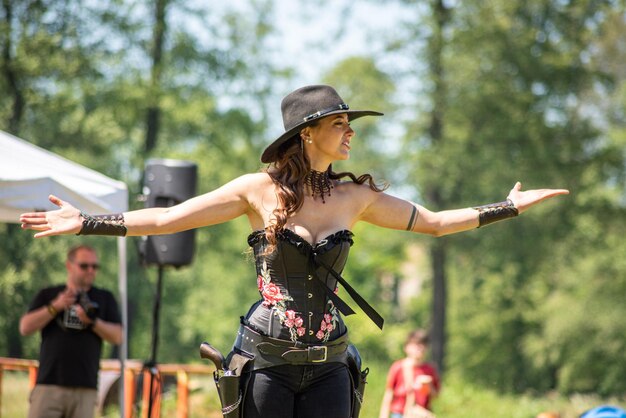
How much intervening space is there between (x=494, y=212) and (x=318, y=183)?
704 millimetres

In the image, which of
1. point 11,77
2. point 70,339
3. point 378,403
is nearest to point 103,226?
point 70,339

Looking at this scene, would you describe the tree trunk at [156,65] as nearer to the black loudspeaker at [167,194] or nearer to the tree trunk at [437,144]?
the tree trunk at [437,144]

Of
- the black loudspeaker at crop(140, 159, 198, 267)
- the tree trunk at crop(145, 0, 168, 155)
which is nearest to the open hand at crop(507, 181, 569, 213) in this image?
the black loudspeaker at crop(140, 159, 198, 267)

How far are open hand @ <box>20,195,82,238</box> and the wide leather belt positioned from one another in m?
0.70

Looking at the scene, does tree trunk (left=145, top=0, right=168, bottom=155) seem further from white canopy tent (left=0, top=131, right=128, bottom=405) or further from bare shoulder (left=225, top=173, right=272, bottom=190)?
bare shoulder (left=225, top=173, right=272, bottom=190)

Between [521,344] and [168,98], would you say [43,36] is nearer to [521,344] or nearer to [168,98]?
[168,98]

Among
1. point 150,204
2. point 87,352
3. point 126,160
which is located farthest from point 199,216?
point 126,160

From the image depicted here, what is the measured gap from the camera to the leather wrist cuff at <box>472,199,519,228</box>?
Answer: 3.73 m

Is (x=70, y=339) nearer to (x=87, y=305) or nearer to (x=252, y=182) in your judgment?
(x=87, y=305)

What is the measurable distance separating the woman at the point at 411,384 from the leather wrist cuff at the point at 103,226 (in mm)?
5335

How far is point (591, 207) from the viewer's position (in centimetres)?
2241

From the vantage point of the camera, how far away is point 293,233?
11.2 feet

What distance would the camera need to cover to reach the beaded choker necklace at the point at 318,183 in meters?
3.54

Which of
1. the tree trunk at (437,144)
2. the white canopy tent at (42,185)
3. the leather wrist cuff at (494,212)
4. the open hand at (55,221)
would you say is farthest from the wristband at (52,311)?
the tree trunk at (437,144)
